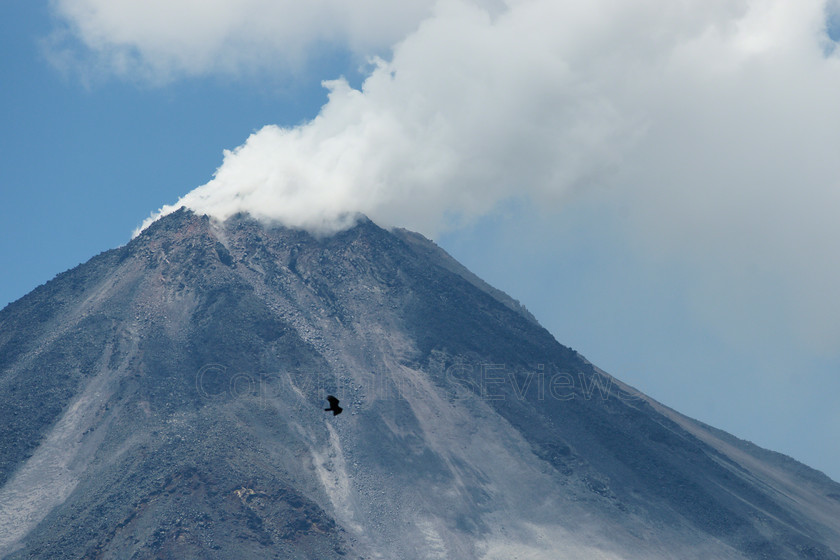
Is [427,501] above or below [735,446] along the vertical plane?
below

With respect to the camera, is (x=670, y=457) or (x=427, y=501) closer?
(x=427, y=501)

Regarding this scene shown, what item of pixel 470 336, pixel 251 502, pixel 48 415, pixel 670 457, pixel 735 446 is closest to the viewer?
pixel 251 502

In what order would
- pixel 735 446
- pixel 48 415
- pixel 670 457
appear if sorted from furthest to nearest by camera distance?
pixel 735 446, pixel 670 457, pixel 48 415

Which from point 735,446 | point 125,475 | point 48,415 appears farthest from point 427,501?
Answer: point 735,446

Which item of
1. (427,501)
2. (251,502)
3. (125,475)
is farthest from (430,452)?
(125,475)

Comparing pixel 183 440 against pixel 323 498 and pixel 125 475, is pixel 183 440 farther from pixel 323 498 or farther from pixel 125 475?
pixel 323 498

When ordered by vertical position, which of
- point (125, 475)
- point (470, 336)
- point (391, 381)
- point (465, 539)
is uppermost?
point (470, 336)
